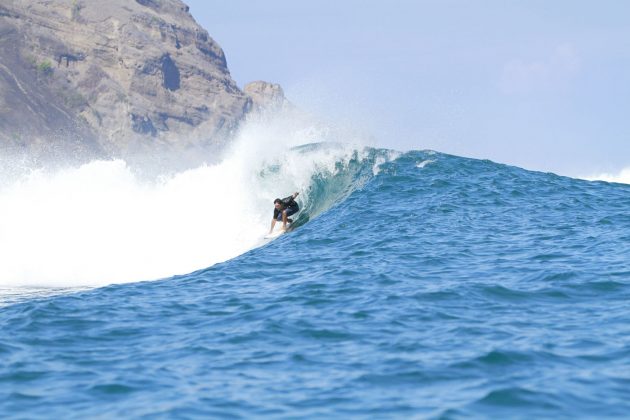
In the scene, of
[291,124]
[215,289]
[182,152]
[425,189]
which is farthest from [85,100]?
[215,289]

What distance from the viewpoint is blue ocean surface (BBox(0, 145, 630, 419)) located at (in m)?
9.34

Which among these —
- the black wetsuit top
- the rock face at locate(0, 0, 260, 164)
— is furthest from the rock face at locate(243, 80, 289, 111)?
the black wetsuit top

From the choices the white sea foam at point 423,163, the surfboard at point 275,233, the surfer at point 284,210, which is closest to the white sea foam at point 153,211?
the surfboard at point 275,233

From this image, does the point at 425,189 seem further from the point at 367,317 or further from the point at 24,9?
the point at 24,9

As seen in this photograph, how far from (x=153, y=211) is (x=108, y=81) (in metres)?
117

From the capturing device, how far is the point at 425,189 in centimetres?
2598

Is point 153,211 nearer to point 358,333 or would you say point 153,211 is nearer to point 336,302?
point 336,302

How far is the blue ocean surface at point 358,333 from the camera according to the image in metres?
9.34

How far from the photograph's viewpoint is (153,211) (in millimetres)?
28672

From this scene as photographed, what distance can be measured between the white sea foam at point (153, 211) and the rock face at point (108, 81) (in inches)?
3738

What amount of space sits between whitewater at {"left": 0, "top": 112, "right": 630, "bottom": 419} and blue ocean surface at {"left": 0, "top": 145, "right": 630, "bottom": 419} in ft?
0.13

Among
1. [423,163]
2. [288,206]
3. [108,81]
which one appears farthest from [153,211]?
[108,81]

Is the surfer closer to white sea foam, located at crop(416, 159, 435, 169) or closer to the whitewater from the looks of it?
the whitewater

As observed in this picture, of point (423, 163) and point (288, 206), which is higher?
point (423, 163)
